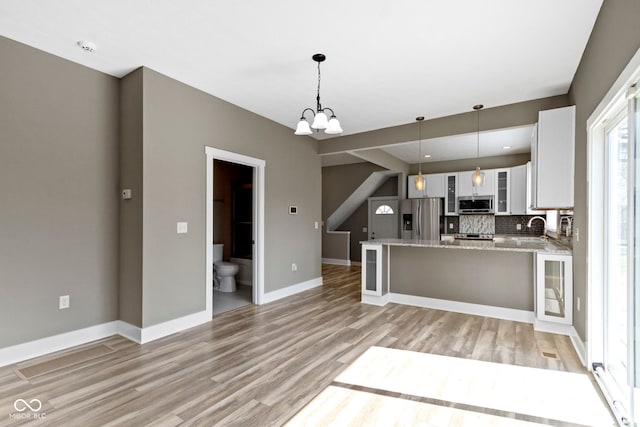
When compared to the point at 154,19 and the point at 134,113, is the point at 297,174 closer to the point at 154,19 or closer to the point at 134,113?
the point at 134,113

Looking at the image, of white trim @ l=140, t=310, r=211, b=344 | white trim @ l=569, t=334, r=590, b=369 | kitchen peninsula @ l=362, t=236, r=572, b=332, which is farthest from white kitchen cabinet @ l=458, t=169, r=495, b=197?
white trim @ l=140, t=310, r=211, b=344

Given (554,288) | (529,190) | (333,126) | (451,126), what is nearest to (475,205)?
(529,190)

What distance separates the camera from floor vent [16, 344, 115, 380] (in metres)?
2.45

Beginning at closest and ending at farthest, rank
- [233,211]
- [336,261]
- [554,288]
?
1. [554,288]
2. [233,211]
3. [336,261]

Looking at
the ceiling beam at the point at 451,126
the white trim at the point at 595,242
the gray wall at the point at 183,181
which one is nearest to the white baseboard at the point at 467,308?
the white trim at the point at 595,242

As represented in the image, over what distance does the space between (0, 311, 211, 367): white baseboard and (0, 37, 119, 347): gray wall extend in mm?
59

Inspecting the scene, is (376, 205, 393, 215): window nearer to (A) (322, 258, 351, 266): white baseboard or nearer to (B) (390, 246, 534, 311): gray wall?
(A) (322, 258, 351, 266): white baseboard

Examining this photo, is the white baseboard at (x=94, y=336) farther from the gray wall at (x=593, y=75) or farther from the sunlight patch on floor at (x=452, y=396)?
the gray wall at (x=593, y=75)

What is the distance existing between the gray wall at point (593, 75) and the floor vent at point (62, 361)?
435 centimetres

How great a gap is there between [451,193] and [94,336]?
708 cm

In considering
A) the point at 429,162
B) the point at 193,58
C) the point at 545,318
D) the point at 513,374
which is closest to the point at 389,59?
the point at 193,58

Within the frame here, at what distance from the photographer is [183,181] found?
3457mm

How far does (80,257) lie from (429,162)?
24.0ft

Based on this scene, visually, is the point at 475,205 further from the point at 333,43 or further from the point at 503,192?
the point at 333,43
